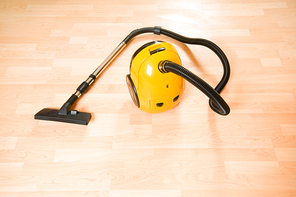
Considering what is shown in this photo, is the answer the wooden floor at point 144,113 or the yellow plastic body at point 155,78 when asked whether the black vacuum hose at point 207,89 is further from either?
the wooden floor at point 144,113

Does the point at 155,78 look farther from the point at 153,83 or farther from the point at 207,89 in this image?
the point at 207,89

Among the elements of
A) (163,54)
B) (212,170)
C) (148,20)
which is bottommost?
(212,170)

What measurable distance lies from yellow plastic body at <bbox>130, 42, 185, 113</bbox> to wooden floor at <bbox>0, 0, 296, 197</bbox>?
19cm

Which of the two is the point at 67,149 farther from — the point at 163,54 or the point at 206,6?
the point at 206,6

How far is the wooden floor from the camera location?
101 centimetres

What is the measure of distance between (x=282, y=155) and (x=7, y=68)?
1.64 meters

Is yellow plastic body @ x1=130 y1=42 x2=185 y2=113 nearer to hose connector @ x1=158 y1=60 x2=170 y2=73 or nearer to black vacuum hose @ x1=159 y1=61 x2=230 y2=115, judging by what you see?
hose connector @ x1=158 y1=60 x2=170 y2=73

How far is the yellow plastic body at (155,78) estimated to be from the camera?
912 mm

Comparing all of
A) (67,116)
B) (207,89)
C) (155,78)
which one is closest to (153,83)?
(155,78)

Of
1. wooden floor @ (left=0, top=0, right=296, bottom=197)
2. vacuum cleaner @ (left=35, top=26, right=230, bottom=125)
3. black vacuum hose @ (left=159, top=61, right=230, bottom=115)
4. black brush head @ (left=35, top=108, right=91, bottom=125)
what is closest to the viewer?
black vacuum hose @ (left=159, top=61, right=230, bottom=115)

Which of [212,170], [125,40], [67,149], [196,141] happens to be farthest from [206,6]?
[67,149]

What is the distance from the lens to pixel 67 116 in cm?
113

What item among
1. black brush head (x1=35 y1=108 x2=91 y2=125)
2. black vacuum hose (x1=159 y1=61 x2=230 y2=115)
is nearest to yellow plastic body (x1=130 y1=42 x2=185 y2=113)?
black vacuum hose (x1=159 y1=61 x2=230 y2=115)

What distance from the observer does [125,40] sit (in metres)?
1.38
